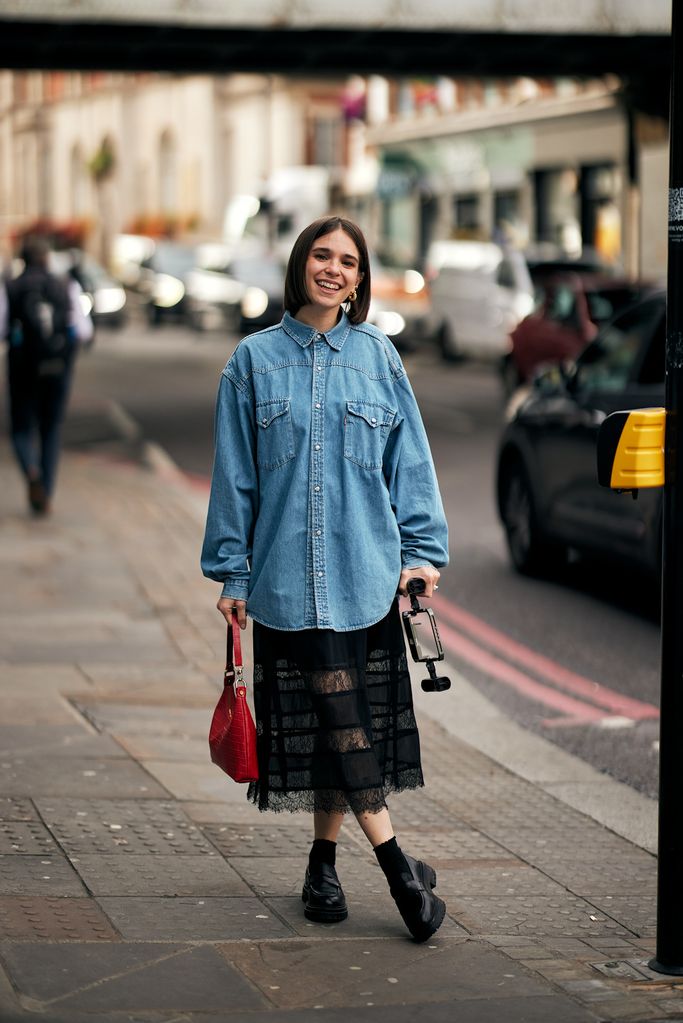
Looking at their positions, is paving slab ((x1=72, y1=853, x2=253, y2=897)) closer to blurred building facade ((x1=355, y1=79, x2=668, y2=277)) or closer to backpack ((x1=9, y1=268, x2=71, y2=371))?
backpack ((x1=9, y1=268, x2=71, y2=371))

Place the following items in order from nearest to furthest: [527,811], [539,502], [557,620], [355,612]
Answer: [355,612] < [527,811] < [557,620] < [539,502]

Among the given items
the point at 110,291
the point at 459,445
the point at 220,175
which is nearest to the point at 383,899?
the point at 459,445

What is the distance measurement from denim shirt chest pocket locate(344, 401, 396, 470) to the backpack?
8247mm

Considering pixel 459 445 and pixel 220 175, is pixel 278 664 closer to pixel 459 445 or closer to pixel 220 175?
pixel 459 445

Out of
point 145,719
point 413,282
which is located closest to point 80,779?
point 145,719

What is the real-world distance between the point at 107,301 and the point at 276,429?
34.9m

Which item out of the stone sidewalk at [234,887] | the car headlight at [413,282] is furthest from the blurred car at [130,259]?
the stone sidewalk at [234,887]

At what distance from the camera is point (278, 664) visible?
4.76m

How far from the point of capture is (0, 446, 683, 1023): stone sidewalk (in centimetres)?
419

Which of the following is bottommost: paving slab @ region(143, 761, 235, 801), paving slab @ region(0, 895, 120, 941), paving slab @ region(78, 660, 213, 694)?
paving slab @ region(78, 660, 213, 694)

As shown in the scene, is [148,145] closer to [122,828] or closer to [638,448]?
[122,828]

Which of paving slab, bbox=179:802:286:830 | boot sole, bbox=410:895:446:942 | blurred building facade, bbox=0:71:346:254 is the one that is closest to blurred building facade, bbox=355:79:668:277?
blurred building facade, bbox=0:71:346:254

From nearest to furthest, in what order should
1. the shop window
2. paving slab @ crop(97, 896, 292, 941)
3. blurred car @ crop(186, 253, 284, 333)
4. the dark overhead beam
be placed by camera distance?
paving slab @ crop(97, 896, 292, 941)
the dark overhead beam
blurred car @ crop(186, 253, 284, 333)
the shop window

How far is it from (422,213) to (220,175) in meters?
16.9
